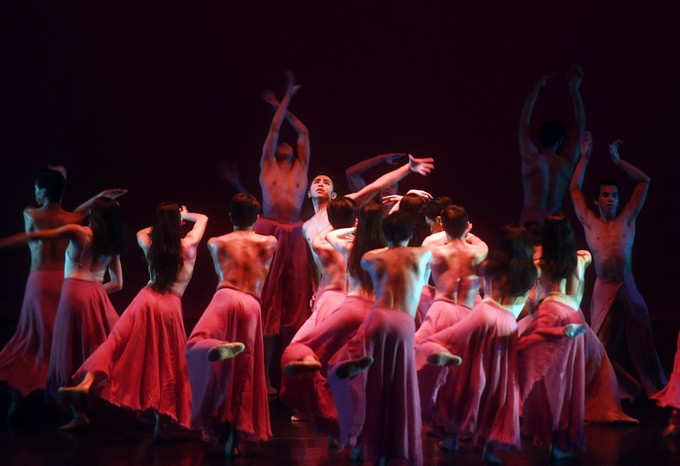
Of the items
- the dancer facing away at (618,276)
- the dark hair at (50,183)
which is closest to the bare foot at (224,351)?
the dark hair at (50,183)

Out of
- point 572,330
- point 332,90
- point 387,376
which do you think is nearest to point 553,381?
point 572,330

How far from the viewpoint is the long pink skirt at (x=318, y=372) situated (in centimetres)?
486

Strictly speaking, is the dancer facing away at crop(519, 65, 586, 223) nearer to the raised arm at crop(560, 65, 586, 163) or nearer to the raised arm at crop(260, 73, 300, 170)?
the raised arm at crop(560, 65, 586, 163)

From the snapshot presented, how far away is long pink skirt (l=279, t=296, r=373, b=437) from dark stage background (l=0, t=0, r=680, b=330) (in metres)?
3.37

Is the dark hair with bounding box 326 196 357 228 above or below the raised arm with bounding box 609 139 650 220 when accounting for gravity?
below

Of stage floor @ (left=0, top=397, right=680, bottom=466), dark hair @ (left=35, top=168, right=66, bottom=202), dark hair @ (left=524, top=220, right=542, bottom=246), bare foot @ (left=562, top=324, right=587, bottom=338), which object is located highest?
dark hair @ (left=35, top=168, right=66, bottom=202)

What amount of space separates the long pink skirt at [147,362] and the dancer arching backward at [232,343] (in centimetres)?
44

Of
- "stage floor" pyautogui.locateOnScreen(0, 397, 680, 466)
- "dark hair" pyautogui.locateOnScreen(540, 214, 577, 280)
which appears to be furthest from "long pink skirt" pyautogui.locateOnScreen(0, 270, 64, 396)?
"dark hair" pyautogui.locateOnScreen(540, 214, 577, 280)

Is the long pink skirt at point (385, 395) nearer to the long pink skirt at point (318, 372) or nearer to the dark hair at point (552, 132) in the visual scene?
the long pink skirt at point (318, 372)

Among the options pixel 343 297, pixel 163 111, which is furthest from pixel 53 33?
pixel 343 297

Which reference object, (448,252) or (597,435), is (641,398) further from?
(448,252)

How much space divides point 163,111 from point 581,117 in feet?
11.8

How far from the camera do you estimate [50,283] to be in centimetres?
591

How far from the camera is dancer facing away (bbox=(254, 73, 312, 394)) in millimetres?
6766
